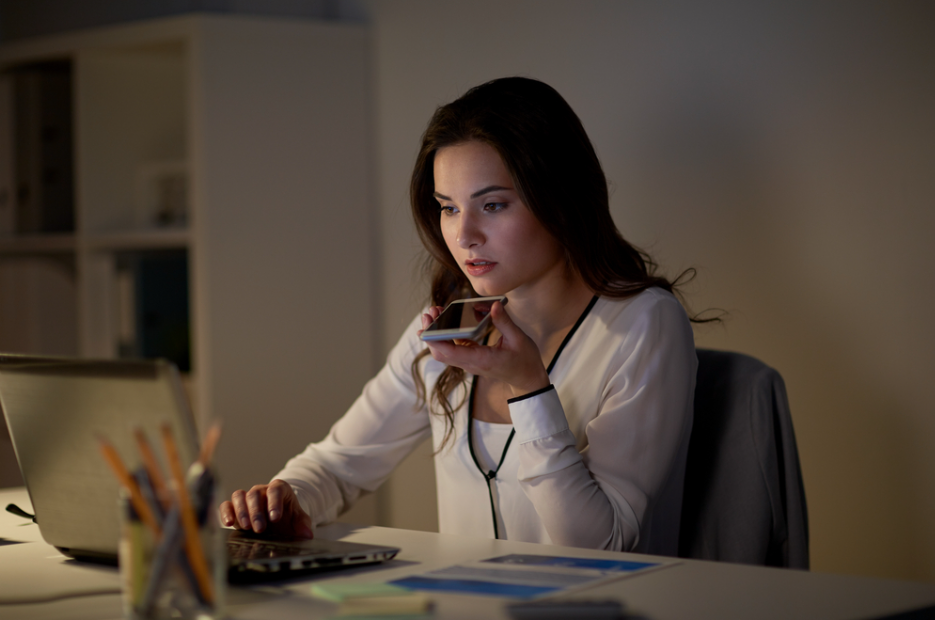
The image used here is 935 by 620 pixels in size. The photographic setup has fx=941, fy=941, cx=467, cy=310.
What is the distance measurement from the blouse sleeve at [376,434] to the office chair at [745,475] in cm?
52

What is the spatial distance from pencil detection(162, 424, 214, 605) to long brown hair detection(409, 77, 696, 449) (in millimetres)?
817

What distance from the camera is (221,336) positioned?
7.88 ft

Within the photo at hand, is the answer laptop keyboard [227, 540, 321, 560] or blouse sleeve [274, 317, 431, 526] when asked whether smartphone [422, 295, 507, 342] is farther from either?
laptop keyboard [227, 540, 321, 560]

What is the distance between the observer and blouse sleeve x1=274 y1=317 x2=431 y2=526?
5.35ft

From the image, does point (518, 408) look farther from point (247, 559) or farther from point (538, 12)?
point (538, 12)

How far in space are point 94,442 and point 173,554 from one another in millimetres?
234

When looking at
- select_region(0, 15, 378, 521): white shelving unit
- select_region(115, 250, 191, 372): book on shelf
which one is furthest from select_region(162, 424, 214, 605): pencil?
select_region(115, 250, 191, 372): book on shelf

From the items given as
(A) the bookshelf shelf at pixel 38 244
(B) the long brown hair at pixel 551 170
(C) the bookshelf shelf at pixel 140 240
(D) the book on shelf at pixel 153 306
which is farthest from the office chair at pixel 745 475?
(A) the bookshelf shelf at pixel 38 244

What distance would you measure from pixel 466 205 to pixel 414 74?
3.54 ft

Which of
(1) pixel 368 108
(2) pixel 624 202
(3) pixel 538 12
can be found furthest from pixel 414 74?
(2) pixel 624 202

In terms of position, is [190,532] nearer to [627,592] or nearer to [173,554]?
[173,554]

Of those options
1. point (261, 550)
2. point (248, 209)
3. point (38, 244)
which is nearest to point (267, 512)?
point (261, 550)

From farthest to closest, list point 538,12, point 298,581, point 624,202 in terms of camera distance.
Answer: point 538,12, point 624,202, point 298,581

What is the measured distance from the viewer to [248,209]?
2.42m
